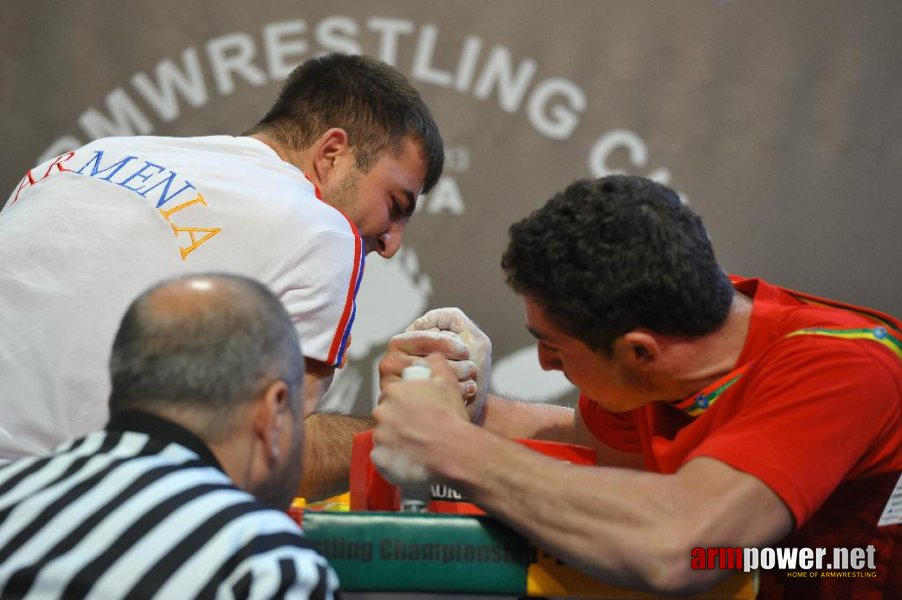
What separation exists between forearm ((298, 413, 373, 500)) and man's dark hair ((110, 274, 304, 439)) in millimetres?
703

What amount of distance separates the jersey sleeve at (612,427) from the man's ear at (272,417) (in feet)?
2.70

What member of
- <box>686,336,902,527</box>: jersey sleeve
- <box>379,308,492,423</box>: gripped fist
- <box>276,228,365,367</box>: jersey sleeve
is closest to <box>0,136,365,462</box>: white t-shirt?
<box>276,228,365,367</box>: jersey sleeve

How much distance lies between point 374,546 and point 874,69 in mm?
2239

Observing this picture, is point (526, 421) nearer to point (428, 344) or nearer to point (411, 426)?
point (428, 344)

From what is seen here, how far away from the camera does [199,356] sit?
107cm

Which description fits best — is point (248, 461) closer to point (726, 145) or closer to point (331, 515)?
point (331, 515)

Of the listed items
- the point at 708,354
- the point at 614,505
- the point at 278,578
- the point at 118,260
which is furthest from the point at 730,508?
the point at 118,260

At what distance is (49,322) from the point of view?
62.1 inches

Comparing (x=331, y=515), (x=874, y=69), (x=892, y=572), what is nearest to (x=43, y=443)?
(x=331, y=515)

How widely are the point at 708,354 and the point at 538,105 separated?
1.50m

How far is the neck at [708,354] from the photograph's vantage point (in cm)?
146

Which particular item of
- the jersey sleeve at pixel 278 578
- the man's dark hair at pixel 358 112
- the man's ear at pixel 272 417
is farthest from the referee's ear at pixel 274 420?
the man's dark hair at pixel 358 112

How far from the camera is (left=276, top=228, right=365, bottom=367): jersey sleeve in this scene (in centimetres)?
163

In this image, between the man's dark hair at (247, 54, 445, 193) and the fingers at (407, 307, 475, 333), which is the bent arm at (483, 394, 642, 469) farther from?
the man's dark hair at (247, 54, 445, 193)
